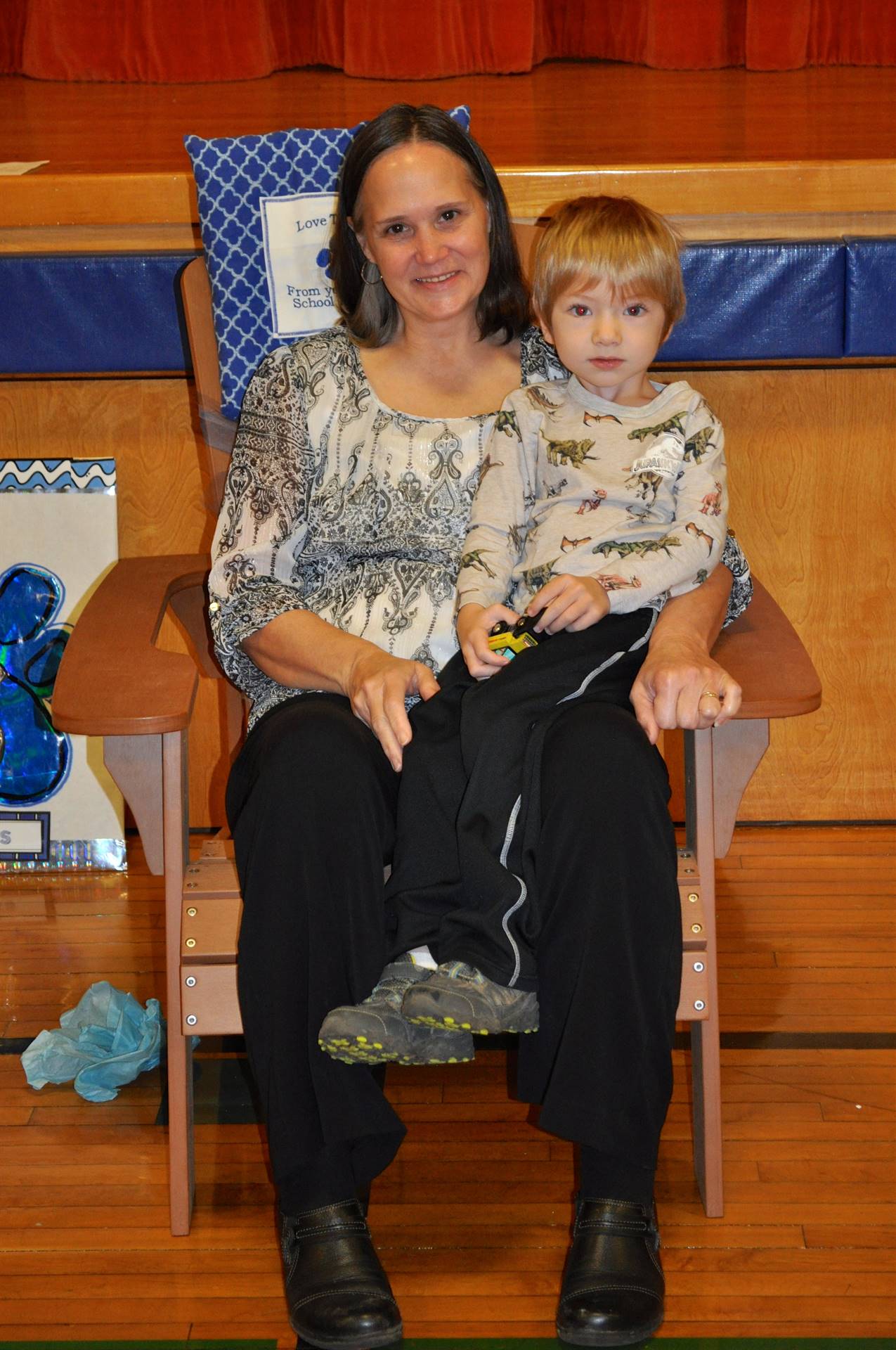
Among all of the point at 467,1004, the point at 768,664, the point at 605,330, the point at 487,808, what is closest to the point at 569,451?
the point at 605,330

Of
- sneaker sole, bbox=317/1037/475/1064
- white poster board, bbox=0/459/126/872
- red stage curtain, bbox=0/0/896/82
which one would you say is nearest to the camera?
sneaker sole, bbox=317/1037/475/1064

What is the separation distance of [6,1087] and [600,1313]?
986 millimetres

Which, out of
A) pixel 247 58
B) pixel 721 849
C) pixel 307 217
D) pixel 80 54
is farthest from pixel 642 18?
pixel 721 849

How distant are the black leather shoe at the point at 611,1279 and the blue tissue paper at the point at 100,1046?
0.78 m

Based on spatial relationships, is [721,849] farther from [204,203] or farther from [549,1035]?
[204,203]

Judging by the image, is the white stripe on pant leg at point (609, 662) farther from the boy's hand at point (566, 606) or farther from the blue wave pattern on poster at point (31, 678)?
the blue wave pattern on poster at point (31, 678)

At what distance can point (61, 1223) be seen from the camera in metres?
1.87

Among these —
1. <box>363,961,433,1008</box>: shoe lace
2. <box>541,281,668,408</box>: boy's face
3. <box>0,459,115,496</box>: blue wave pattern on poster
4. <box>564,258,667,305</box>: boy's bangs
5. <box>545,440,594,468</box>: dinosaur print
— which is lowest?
<box>363,961,433,1008</box>: shoe lace

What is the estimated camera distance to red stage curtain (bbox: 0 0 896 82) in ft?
15.5

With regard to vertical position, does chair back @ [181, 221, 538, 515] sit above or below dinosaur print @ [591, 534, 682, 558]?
above

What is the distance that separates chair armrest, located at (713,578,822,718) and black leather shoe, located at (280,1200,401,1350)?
2.45 feet

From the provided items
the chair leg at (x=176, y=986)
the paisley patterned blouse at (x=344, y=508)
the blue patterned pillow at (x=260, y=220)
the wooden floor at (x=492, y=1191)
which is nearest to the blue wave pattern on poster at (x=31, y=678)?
the wooden floor at (x=492, y=1191)

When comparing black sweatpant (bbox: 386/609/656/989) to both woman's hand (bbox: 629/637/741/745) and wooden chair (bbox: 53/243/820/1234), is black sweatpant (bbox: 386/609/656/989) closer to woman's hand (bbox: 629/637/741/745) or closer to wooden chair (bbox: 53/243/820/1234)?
woman's hand (bbox: 629/637/741/745)

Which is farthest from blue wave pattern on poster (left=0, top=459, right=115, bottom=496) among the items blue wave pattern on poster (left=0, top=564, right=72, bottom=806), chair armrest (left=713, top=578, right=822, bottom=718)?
chair armrest (left=713, top=578, right=822, bottom=718)
